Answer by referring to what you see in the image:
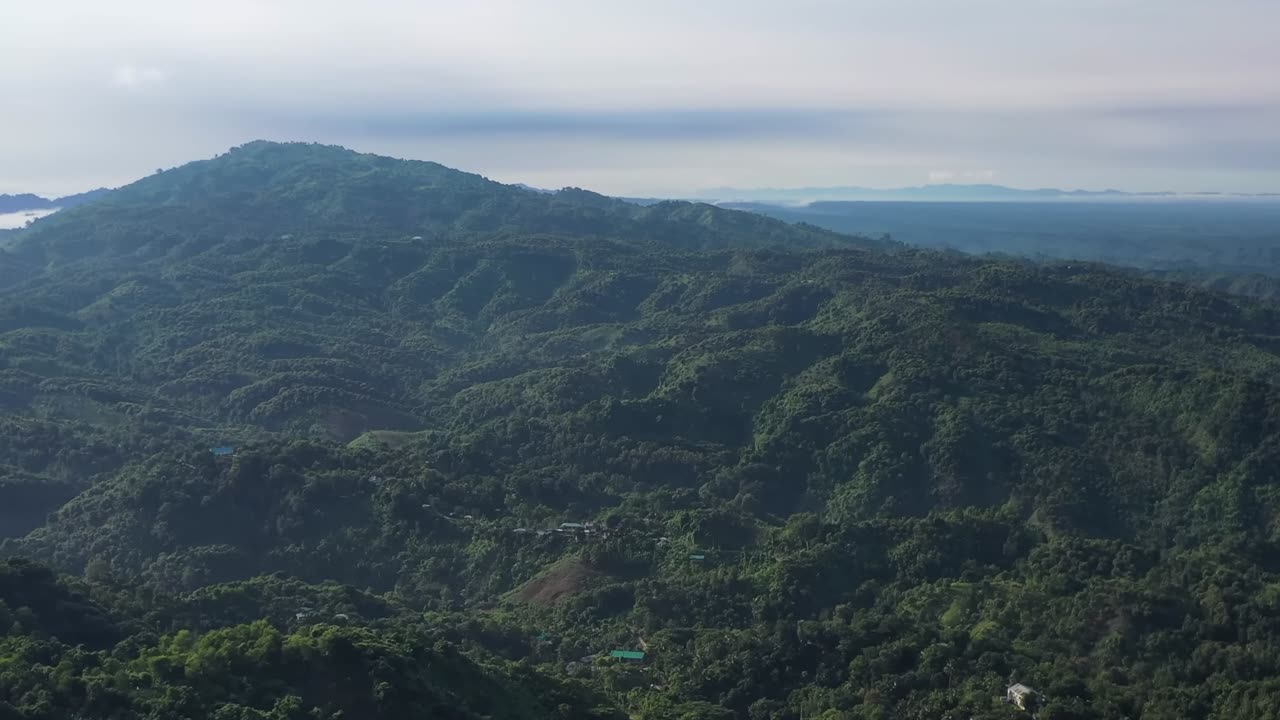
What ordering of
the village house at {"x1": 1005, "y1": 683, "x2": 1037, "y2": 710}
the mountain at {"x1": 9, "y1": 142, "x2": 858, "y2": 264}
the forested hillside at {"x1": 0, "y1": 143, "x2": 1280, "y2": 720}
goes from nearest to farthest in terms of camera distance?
the village house at {"x1": 1005, "y1": 683, "x2": 1037, "y2": 710} < the forested hillside at {"x1": 0, "y1": 143, "x2": 1280, "y2": 720} < the mountain at {"x1": 9, "y1": 142, "x2": 858, "y2": 264}

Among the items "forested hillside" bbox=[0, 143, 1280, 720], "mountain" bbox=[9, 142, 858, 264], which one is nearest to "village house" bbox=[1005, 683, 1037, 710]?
"forested hillside" bbox=[0, 143, 1280, 720]

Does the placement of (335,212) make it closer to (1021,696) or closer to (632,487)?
(632,487)

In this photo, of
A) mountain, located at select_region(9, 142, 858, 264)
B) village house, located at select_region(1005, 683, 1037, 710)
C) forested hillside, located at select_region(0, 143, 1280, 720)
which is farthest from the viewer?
mountain, located at select_region(9, 142, 858, 264)

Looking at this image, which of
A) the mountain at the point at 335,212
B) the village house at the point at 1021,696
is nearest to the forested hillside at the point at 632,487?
the village house at the point at 1021,696

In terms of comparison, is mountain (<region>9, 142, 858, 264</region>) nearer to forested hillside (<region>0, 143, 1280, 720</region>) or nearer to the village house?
forested hillside (<region>0, 143, 1280, 720</region>)

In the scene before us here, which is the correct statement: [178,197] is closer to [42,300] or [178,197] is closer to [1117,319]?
[42,300]

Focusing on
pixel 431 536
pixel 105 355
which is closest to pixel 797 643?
pixel 431 536

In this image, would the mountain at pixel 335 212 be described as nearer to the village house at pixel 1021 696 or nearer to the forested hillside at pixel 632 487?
the forested hillside at pixel 632 487

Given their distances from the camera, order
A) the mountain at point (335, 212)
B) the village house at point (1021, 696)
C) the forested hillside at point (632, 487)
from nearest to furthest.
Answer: the village house at point (1021, 696), the forested hillside at point (632, 487), the mountain at point (335, 212)

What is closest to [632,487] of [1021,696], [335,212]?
[1021,696]
